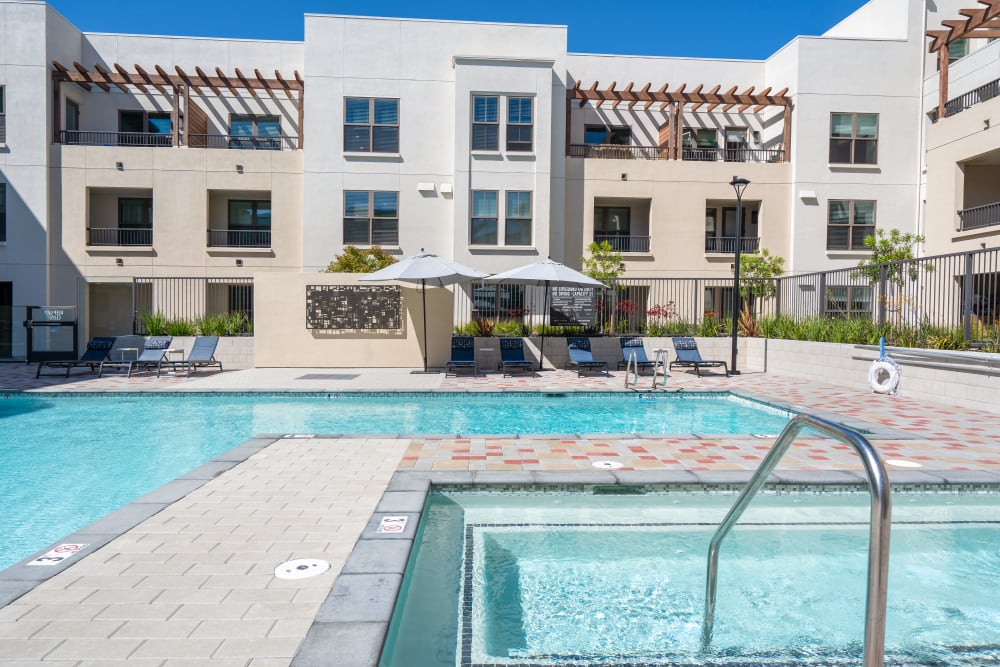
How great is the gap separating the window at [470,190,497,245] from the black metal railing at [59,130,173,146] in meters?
10.9

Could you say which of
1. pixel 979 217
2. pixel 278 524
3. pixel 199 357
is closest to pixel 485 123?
pixel 199 357

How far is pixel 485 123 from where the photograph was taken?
66.3ft

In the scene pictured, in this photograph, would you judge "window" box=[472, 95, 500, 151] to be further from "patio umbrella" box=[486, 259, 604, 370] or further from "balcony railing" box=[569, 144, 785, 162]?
"patio umbrella" box=[486, 259, 604, 370]

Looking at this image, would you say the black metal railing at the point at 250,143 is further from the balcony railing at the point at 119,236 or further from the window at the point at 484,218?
the window at the point at 484,218

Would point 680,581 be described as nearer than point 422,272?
Yes

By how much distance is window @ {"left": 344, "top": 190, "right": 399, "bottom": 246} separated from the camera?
20.4m

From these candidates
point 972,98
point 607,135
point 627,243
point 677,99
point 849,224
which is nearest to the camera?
point 972,98

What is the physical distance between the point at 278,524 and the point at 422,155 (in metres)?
17.8

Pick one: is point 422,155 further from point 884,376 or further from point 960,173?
point 960,173

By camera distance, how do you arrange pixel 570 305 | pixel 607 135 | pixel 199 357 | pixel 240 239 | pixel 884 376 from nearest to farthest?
pixel 884 376 → pixel 199 357 → pixel 570 305 → pixel 240 239 → pixel 607 135

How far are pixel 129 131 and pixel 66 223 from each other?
4.13 metres

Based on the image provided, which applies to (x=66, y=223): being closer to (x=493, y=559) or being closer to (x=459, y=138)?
(x=459, y=138)

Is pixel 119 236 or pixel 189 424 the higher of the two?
pixel 119 236

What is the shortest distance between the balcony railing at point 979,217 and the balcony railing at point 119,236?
86.7 ft
